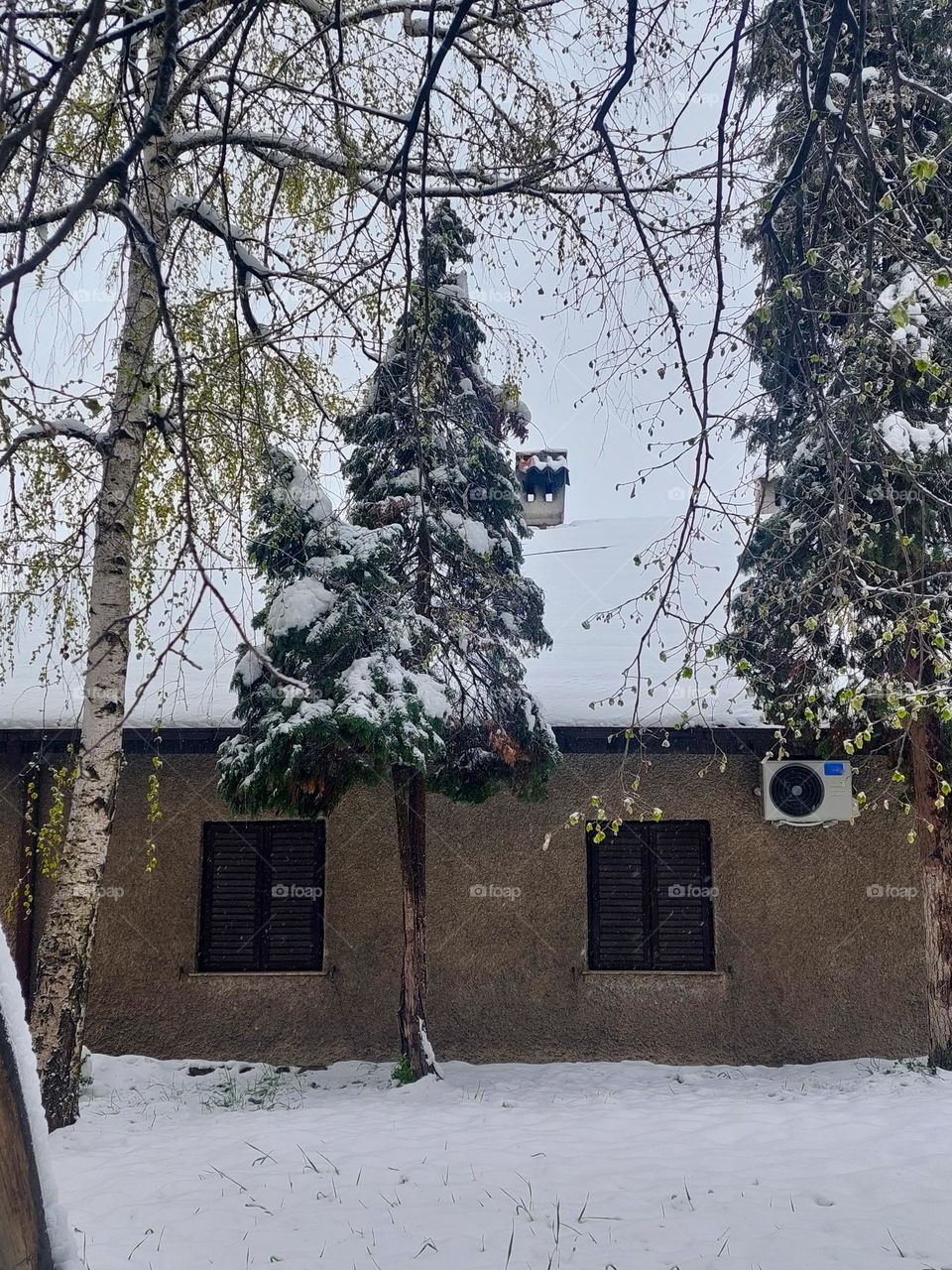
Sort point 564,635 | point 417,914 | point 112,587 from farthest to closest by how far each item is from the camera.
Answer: point 564,635 → point 417,914 → point 112,587

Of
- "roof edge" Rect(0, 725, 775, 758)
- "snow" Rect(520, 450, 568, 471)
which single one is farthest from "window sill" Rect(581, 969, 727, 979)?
"snow" Rect(520, 450, 568, 471)

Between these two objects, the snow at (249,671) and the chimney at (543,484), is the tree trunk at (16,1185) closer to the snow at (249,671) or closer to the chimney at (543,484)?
the snow at (249,671)

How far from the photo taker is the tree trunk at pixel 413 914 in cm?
789

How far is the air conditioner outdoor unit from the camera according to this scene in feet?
27.9

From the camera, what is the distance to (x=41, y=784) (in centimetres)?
932

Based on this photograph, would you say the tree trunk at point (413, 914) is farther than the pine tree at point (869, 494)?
Yes

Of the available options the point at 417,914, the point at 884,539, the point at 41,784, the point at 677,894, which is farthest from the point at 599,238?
the point at 41,784

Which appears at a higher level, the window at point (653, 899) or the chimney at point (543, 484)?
the chimney at point (543, 484)

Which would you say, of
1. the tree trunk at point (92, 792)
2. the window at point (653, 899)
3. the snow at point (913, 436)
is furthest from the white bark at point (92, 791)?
the snow at point (913, 436)

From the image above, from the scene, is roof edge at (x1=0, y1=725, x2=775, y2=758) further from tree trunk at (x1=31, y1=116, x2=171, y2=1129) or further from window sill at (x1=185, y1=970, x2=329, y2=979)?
tree trunk at (x1=31, y1=116, x2=171, y2=1129)

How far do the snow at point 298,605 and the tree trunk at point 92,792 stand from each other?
44.7 inches

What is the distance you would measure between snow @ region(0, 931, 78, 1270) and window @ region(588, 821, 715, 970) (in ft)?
22.5

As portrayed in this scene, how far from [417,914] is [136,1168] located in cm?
303

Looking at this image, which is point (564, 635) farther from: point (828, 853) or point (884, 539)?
point (884, 539)
